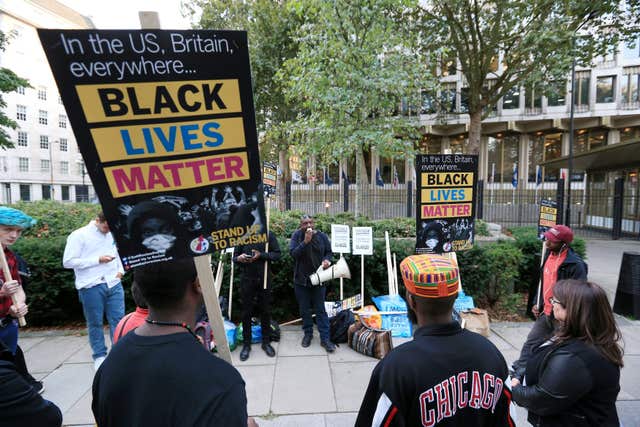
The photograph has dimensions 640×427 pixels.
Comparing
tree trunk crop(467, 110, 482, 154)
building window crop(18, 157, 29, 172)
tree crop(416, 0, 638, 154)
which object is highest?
tree crop(416, 0, 638, 154)

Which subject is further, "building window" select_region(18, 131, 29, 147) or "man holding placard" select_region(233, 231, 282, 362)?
"building window" select_region(18, 131, 29, 147)

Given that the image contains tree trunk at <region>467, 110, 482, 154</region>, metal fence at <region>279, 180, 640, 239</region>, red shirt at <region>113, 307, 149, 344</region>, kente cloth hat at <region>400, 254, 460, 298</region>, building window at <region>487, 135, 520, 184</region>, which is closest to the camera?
kente cloth hat at <region>400, 254, 460, 298</region>

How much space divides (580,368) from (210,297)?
6.69 feet

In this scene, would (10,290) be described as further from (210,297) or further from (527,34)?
(527,34)

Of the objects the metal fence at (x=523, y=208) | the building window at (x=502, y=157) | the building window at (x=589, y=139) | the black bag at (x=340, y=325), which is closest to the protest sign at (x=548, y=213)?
the black bag at (x=340, y=325)

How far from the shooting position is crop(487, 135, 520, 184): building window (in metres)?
30.1

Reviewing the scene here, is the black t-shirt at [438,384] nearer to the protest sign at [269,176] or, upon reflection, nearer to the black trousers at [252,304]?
the black trousers at [252,304]

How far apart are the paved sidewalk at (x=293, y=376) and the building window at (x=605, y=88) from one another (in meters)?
30.4

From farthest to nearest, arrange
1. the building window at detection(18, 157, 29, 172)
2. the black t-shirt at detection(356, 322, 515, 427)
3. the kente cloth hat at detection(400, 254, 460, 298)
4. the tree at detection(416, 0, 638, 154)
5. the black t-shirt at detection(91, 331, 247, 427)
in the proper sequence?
the building window at detection(18, 157, 29, 172) → the tree at detection(416, 0, 638, 154) → the kente cloth hat at detection(400, 254, 460, 298) → the black t-shirt at detection(356, 322, 515, 427) → the black t-shirt at detection(91, 331, 247, 427)

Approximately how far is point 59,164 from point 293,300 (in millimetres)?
60952

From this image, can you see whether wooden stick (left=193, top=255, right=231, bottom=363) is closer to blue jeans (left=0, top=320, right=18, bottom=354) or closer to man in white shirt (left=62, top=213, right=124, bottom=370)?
blue jeans (left=0, top=320, right=18, bottom=354)

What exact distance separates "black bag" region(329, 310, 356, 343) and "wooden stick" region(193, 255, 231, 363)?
11.5ft

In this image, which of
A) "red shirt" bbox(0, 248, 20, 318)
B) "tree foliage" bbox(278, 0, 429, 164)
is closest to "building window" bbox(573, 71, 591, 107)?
"tree foliage" bbox(278, 0, 429, 164)

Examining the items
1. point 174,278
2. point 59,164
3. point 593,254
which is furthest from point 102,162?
point 59,164
